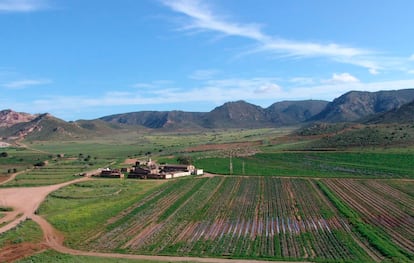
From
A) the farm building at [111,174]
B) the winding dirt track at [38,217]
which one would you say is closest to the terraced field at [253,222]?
the winding dirt track at [38,217]

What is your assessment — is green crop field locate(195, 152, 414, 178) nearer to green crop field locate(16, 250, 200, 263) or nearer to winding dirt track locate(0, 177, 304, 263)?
winding dirt track locate(0, 177, 304, 263)

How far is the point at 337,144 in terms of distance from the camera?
105 m

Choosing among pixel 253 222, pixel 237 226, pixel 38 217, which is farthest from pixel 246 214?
pixel 38 217

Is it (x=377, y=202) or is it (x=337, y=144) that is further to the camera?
(x=337, y=144)

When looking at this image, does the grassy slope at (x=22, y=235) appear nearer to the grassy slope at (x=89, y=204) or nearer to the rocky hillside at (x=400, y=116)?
the grassy slope at (x=89, y=204)

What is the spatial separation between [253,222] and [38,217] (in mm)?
23365

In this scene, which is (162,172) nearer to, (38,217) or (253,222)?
(38,217)

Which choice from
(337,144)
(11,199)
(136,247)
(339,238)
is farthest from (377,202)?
(337,144)

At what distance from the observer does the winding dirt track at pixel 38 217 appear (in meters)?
31.5

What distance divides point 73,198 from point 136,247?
24.5 metres

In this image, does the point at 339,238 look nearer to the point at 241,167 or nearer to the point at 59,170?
the point at 241,167

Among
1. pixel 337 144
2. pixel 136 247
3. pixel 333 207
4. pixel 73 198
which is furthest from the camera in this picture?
pixel 337 144

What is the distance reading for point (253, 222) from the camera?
133 ft

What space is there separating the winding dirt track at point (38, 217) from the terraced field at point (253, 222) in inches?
36.2
